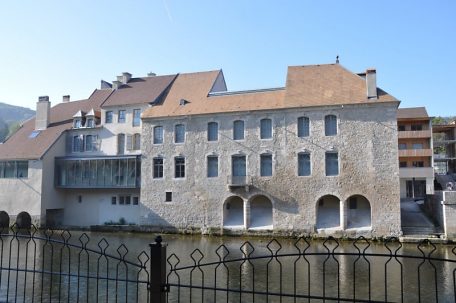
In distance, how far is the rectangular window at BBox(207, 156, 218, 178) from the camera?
27.4 meters

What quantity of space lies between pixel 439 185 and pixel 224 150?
1023 inches

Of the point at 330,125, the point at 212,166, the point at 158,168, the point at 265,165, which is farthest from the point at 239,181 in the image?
the point at 330,125

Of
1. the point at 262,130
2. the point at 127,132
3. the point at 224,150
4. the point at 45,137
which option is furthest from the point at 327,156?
the point at 45,137

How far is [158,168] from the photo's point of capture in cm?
2880

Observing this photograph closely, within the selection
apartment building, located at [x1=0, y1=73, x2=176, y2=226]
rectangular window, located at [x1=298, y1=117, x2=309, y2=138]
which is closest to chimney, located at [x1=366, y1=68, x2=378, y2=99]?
rectangular window, located at [x1=298, y1=117, x2=309, y2=138]

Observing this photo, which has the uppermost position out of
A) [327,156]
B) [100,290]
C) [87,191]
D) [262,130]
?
[262,130]

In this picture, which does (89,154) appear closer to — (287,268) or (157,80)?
(157,80)

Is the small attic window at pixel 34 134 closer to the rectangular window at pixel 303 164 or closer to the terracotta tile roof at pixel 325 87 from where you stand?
the terracotta tile roof at pixel 325 87

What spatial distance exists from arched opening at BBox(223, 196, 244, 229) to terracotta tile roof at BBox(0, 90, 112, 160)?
544 inches

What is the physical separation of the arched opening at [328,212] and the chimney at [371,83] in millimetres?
6602

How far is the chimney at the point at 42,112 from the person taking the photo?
33062mm

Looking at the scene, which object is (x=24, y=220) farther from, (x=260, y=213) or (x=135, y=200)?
(x=260, y=213)

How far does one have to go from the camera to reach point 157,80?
3347 centimetres

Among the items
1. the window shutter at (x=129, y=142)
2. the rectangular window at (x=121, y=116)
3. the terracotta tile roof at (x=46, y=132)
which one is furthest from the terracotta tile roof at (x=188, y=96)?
the terracotta tile roof at (x=46, y=132)
